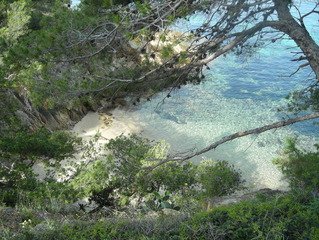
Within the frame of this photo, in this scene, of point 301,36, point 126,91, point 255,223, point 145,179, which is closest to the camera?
point 255,223

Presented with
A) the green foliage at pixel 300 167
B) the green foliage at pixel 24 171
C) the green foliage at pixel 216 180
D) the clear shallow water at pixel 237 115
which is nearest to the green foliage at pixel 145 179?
the green foliage at pixel 216 180

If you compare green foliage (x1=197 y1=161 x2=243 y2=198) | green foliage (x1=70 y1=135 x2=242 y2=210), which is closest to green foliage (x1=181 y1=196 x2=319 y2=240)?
green foliage (x1=70 y1=135 x2=242 y2=210)

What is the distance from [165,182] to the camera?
977 centimetres

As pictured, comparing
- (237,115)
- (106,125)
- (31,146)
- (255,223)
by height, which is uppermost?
(31,146)

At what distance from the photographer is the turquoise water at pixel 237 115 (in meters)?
15.5

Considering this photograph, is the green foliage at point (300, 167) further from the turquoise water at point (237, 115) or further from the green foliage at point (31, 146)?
the green foliage at point (31, 146)

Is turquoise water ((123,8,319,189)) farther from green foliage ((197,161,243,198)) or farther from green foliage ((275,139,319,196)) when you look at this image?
green foliage ((197,161,243,198))

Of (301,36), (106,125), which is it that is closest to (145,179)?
(301,36)

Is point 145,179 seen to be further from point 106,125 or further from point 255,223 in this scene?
point 106,125

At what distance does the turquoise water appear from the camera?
50.7 ft

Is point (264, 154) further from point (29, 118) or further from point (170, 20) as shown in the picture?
point (170, 20)

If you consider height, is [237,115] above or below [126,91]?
below

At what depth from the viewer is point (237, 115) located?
1866 cm

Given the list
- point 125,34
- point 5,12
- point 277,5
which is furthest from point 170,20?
point 5,12
